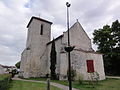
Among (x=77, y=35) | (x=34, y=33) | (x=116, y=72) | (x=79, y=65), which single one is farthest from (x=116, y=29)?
(x=34, y=33)

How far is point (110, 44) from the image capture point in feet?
92.2

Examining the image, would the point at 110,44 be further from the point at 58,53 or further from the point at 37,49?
the point at 37,49

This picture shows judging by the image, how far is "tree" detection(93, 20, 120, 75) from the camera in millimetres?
27609

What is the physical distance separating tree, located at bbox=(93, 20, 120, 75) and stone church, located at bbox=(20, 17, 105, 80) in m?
6.89

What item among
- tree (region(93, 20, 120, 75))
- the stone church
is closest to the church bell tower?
the stone church

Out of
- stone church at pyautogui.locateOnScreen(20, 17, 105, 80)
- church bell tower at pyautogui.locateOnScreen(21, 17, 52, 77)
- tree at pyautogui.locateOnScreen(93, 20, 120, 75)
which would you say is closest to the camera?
stone church at pyautogui.locateOnScreen(20, 17, 105, 80)

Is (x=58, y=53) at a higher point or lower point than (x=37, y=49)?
lower

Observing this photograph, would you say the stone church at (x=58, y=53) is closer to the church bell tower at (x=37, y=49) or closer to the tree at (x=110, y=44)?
the church bell tower at (x=37, y=49)

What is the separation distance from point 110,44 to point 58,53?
14475mm

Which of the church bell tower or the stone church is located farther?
the church bell tower

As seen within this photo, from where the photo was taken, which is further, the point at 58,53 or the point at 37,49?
the point at 37,49

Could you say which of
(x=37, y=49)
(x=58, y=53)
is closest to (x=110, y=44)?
(x=58, y=53)

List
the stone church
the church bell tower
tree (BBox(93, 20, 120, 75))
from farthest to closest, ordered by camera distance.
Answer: tree (BBox(93, 20, 120, 75))
the church bell tower
the stone church

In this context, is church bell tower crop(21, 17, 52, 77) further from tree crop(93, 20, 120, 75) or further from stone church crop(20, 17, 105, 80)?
tree crop(93, 20, 120, 75)
